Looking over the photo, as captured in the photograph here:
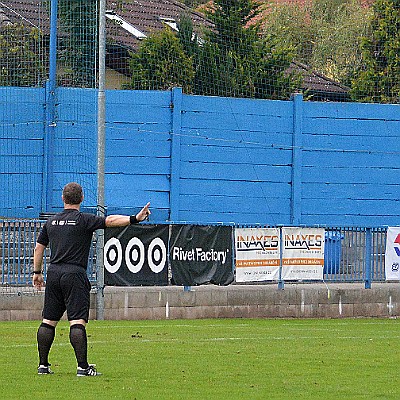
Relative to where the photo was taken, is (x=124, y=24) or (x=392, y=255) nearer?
(x=392, y=255)

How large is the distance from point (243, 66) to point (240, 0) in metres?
3.33

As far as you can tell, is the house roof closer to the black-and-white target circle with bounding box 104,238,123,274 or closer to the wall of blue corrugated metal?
the wall of blue corrugated metal

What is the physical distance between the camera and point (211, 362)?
11.3m

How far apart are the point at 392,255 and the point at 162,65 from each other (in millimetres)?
12582

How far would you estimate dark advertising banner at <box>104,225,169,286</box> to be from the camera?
18.4 metres

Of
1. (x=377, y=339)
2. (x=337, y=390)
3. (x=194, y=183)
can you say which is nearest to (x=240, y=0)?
(x=194, y=183)

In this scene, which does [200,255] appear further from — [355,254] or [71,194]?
[71,194]

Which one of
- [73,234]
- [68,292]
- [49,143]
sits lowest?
[68,292]

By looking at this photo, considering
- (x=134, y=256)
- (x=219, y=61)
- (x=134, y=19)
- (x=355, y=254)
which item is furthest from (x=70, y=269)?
(x=134, y=19)

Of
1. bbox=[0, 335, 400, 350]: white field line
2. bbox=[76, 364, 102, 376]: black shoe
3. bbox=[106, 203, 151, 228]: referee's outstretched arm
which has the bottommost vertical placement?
bbox=[0, 335, 400, 350]: white field line

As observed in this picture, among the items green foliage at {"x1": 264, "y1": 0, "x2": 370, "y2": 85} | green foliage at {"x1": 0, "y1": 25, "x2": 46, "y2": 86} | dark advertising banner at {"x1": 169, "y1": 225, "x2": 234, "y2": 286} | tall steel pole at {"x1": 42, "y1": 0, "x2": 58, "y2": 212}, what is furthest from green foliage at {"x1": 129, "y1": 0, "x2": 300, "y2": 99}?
green foliage at {"x1": 264, "y1": 0, "x2": 370, "y2": 85}

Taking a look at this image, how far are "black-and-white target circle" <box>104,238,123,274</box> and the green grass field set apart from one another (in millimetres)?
1395

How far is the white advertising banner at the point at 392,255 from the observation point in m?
20.8

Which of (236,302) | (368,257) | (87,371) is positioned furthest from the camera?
(368,257)
